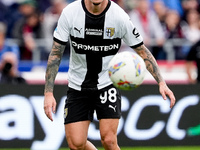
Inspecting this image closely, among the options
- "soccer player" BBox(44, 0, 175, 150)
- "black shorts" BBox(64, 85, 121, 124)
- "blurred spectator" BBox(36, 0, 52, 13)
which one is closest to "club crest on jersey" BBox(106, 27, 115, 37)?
"soccer player" BBox(44, 0, 175, 150)

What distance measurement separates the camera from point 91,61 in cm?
727

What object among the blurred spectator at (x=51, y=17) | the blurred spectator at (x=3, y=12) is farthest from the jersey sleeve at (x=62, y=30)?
the blurred spectator at (x=3, y=12)

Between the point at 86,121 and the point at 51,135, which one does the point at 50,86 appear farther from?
the point at 51,135

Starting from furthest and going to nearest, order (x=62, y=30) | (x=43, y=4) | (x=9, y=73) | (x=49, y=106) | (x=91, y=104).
A: (x=43, y=4) → (x=9, y=73) → (x=91, y=104) → (x=62, y=30) → (x=49, y=106)

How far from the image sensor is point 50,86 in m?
7.08

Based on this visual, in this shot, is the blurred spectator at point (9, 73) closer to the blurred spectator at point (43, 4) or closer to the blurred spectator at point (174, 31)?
the blurred spectator at point (43, 4)

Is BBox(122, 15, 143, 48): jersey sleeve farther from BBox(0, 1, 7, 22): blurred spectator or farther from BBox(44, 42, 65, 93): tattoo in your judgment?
BBox(0, 1, 7, 22): blurred spectator

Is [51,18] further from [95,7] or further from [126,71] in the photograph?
[126,71]

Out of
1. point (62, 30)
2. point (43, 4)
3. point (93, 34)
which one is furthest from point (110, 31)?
point (43, 4)

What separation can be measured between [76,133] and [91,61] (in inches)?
35.4

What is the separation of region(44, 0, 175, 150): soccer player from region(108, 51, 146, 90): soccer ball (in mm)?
367

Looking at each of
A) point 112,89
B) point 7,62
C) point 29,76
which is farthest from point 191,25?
point 112,89

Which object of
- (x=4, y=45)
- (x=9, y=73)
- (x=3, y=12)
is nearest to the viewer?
(x=9, y=73)

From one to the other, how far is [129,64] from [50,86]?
3.31ft
